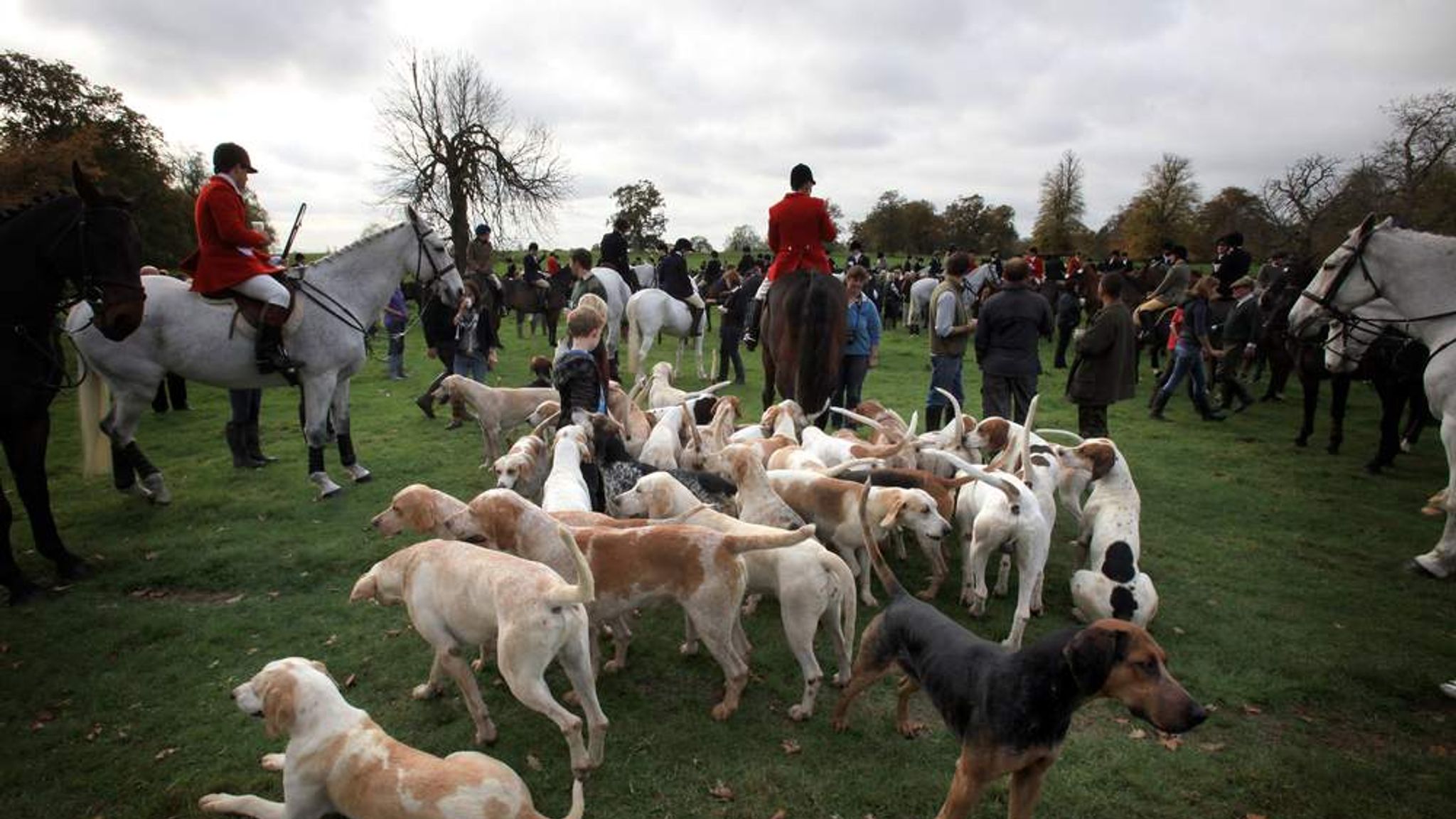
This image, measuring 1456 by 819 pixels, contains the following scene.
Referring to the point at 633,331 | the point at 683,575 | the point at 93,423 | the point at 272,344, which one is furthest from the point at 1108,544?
the point at 633,331

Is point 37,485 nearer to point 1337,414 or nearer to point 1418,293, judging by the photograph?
point 1418,293

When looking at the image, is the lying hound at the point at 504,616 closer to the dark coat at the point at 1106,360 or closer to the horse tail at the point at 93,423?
the horse tail at the point at 93,423

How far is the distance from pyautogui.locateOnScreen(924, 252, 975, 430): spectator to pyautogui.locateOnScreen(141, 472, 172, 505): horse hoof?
7.81 meters

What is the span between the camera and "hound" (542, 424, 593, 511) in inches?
178

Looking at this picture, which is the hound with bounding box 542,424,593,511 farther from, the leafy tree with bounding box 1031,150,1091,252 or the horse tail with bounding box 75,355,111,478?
the leafy tree with bounding box 1031,150,1091,252

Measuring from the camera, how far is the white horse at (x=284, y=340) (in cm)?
595

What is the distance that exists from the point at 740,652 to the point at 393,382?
38.1 ft

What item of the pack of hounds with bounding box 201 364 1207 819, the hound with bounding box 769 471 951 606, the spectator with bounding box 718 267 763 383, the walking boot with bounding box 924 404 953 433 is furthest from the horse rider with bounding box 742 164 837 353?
the spectator with bounding box 718 267 763 383

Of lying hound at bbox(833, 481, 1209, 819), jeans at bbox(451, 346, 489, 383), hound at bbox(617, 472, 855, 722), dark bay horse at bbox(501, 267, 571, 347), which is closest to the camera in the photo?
lying hound at bbox(833, 481, 1209, 819)

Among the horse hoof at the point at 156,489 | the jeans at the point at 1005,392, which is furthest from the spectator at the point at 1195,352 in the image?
the horse hoof at the point at 156,489

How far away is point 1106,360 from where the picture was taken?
7.30m

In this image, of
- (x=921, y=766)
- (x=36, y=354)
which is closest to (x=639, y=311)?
(x=36, y=354)

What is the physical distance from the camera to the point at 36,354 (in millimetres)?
4758

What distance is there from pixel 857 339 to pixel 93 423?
301 inches
